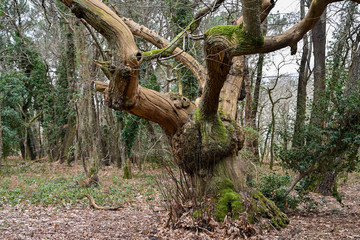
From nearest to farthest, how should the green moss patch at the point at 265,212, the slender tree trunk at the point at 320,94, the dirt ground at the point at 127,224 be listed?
the dirt ground at the point at 127,224
the green moss patch at the point at 265,212
the slender tree trunk at the point at 320,94

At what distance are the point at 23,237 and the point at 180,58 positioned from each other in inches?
219

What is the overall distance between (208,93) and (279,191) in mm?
3473

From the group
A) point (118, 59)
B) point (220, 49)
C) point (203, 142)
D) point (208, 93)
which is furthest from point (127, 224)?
point (220, 49)

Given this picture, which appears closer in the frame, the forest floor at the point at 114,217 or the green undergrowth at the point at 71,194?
the forest floor at the point at 114,217

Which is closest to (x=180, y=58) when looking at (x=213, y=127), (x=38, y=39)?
(x=213, y=127)

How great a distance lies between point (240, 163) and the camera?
680cm

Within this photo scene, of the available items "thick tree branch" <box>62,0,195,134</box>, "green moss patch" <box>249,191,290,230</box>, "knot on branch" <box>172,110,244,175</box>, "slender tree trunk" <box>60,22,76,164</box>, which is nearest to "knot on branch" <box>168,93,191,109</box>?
"knot on branch" <box>172,110,244,175</box>

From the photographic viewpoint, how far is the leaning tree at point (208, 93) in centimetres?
488

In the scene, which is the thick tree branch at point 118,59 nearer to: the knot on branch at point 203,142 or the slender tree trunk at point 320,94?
the knot on branch at point 203,142

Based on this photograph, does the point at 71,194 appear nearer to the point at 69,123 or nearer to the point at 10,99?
the point at 69,123

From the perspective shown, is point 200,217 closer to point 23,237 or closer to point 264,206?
point 264,206

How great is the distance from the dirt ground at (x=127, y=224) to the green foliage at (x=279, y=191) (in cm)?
28

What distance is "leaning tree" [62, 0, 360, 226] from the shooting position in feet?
16.0

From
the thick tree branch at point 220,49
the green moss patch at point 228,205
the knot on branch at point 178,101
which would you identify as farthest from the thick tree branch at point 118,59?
the green moss patch at point 228,205
